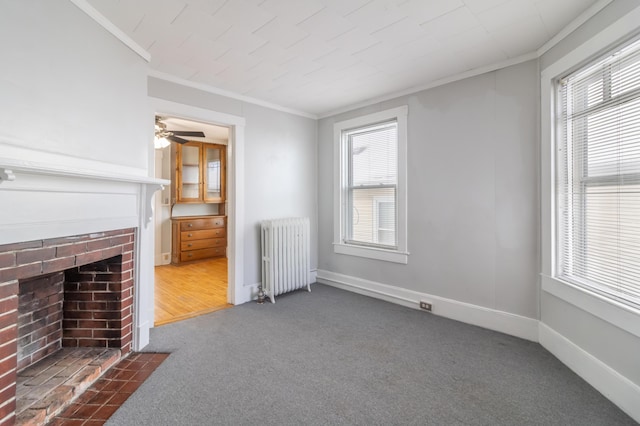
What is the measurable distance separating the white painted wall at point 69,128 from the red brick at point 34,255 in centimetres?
8

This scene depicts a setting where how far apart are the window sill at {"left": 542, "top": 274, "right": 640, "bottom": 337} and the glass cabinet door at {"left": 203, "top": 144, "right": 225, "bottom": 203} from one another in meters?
5.80

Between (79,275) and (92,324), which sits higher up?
(79,275)

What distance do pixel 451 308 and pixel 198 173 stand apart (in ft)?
17.3

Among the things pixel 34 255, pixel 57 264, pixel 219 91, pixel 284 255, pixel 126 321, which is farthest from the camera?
pixel 284 255

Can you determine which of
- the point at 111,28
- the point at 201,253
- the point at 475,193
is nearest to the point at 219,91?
the point at 111,28

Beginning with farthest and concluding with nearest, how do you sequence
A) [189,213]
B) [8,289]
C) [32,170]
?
[189,213], [8,289], [32,170]

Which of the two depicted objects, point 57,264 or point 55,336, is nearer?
point 57,264

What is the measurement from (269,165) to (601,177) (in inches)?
129

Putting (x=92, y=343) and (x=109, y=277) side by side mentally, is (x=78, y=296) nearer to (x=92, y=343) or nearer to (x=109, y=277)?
(x=109, y=277)

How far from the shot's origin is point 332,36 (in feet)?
7.70

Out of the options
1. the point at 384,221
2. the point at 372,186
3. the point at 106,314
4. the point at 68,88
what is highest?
the point at 68,88

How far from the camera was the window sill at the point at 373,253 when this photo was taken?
359 cm

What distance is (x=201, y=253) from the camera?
20.4ft

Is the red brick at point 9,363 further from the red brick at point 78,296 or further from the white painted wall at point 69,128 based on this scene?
the red brick at point 78,296
